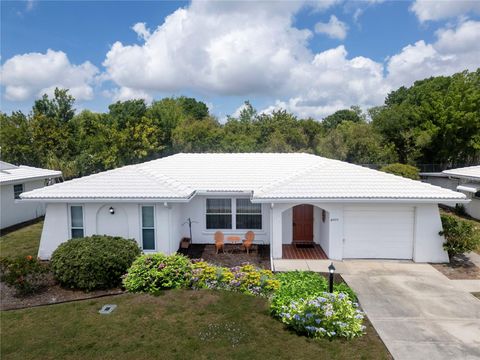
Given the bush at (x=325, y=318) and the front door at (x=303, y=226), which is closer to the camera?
the bush at (x=325, y=318)

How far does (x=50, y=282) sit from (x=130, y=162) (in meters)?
26.5

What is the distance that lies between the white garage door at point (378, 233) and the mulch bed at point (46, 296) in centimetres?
865

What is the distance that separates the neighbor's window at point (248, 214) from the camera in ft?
51.6

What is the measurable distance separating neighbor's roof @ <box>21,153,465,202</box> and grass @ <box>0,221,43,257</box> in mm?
3317

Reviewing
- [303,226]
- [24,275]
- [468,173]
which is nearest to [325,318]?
[303,226]

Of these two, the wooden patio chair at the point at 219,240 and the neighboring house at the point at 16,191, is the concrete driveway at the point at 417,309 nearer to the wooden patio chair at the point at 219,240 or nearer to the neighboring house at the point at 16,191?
the wooden patio chair at the point at 219,240

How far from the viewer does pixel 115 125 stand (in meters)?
37.4

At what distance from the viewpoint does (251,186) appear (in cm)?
1548

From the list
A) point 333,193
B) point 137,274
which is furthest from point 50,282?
point 333,193

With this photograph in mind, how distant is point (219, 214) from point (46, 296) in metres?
7.49

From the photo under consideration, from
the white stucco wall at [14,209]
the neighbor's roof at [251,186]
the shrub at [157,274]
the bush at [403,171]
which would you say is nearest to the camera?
the shrub at [157,274]

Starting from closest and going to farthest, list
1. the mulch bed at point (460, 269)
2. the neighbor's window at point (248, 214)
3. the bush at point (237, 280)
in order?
the bush at point (237, 280), the mulch bed at point (460, 269), the neighbor's window at point (248, 214)

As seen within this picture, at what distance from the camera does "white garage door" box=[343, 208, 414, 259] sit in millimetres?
13602

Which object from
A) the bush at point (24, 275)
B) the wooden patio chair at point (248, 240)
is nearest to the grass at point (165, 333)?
the bush at point (24, 275)
